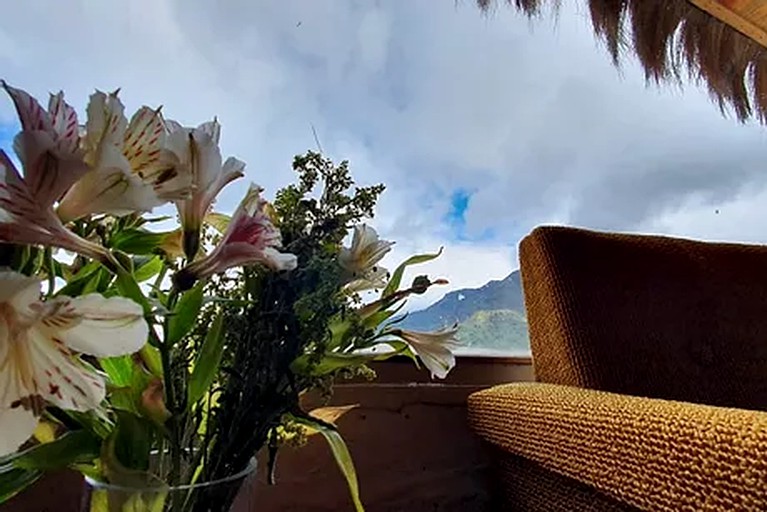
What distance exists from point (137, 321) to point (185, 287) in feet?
0.36

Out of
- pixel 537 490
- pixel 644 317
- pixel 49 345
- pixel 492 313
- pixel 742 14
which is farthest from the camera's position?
pixel 492 313

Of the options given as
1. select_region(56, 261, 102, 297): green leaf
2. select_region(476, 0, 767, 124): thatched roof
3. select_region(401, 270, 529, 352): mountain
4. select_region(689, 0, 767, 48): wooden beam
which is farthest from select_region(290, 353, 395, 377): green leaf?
select_region(689, 0, 767, 48): wooden beam

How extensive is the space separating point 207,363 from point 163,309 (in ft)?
0.28

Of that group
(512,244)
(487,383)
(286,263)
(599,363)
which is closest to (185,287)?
(286,263)

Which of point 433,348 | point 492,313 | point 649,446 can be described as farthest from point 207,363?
point 492,313

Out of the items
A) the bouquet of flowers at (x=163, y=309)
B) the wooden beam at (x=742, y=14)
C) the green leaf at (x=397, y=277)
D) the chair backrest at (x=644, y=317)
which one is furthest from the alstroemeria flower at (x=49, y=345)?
the wooden beam at (x=742, y=14)

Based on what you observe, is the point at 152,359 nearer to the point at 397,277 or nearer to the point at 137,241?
the point at 137,241

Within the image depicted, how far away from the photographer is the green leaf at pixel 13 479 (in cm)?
51

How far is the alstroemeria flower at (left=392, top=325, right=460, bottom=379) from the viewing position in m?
0.69

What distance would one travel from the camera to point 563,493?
86cm

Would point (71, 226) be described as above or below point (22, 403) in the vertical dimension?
above

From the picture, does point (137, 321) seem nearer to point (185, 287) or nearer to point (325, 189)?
point (185, 287)

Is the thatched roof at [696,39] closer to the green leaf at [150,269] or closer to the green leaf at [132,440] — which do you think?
the green leaf at [150,269]

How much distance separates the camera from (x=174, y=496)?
52 centimetres
